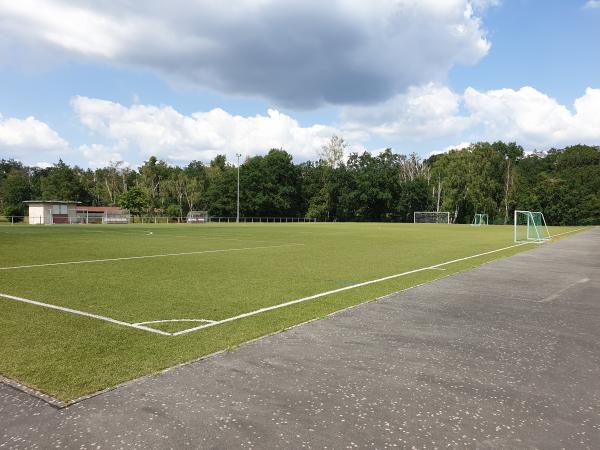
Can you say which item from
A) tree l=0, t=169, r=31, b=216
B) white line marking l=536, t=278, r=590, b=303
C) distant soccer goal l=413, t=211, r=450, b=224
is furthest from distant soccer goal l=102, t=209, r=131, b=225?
white line marking l=536, t=278, r=590, b=303

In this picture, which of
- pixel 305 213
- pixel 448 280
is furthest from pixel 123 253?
pixel 305 213

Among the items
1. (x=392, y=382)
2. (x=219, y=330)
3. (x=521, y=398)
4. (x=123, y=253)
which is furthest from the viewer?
(x=123, y=253)

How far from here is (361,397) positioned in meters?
4.05

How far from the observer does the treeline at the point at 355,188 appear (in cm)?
7912

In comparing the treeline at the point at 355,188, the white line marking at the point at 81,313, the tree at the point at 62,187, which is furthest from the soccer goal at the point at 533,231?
the tree at the point at 62,187

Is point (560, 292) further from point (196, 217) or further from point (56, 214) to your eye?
point (196, 217)

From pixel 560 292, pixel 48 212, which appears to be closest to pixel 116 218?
pixel 48 212

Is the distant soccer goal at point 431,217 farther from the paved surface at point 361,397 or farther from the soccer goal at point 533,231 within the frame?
the paved surface at point 361,397

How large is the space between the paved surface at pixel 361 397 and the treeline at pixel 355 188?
247 ft

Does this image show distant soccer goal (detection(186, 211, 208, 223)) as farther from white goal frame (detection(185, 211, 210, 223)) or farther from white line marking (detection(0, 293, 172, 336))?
white line marking (detection(0, 293, 172, 336))

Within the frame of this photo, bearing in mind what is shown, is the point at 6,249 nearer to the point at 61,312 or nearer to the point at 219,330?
the point at 61,312

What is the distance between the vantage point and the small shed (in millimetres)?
59406

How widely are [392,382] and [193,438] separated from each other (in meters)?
2.02

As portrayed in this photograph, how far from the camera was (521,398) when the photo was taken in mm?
4102
